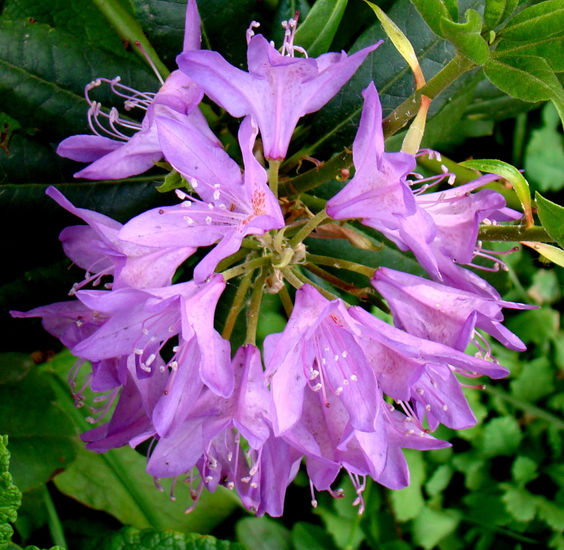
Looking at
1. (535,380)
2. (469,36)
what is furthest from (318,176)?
(535,380)

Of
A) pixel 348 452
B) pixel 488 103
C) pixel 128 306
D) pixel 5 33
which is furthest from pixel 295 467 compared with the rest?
pixel 488 103

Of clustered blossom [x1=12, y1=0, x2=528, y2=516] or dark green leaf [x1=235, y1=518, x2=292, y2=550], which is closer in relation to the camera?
clustered blossom [x1=12, y1=0, x2=528, y2=516]

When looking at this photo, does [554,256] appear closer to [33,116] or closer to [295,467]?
[295,467]

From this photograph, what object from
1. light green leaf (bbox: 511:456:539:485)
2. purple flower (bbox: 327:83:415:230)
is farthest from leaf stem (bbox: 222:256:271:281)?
light green leaf (bbox: 511:456:539:485)

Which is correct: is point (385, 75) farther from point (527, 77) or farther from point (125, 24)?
point (125, 24)

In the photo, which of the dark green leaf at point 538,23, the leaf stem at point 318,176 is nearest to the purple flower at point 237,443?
the leaf stem at point 318,176

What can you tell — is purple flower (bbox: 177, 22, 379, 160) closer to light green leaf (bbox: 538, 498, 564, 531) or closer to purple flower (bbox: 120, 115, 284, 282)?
purple flower (bbox: 120, 115, 284, 282)
